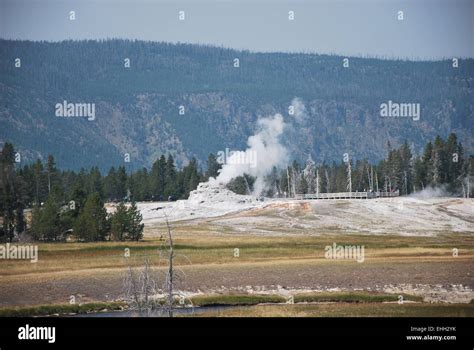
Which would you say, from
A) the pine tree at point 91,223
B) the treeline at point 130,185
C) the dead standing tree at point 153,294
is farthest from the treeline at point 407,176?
the dead standing tree at point 153,294

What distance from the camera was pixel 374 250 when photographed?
267ft

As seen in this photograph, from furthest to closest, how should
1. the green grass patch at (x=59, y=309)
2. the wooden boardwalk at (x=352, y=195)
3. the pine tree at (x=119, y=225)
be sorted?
the wooden boardwalk at (x=352, y=195) → the pine tree at (x=119, y=225) → the green grass patch at (x=59, y=309)

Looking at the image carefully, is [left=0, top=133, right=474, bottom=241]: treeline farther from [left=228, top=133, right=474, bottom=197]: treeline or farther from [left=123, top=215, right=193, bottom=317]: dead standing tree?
[left=123, top=215, right=193, bottom=317]: dead standing tree

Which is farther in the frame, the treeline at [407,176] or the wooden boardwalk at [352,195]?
the treeline at [407,176]

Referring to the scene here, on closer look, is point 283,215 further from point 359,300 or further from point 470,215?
point 359,300

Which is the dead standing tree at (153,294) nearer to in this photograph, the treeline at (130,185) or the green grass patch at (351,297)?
the green grass patch at (351,297)

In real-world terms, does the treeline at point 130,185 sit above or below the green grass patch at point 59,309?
above

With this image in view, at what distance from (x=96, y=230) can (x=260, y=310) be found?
33.2 metres

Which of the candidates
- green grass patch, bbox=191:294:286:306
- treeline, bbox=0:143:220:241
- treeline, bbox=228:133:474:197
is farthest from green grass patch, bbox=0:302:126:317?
treeline, bbox=228:133:474:197

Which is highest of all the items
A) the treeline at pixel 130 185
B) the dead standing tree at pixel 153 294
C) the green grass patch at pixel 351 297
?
the treeline at pixel 130 185

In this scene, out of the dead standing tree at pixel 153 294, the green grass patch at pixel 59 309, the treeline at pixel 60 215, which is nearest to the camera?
the dead standing tree at pixel 153 294
